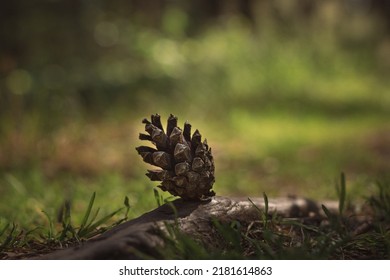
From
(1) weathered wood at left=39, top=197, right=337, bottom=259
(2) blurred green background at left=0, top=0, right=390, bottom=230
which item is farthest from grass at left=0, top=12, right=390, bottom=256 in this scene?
(1) weathered wood at left=39, top=197, right=337, bottom=259

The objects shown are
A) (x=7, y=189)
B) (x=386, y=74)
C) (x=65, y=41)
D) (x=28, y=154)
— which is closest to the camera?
(x=7, y=189)

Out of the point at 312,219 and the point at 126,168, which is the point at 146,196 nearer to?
the point at 312,219

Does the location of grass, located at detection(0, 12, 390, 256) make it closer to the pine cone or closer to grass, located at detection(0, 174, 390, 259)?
grass, located at detection(0, 174, 390, 259)

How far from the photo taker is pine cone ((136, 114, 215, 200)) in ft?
5.49

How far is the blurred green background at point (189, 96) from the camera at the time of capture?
356 cm

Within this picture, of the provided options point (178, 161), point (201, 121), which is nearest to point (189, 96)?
point (201, 121)

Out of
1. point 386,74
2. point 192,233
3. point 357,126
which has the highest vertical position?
point 386,74

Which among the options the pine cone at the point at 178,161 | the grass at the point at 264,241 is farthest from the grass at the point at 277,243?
the pine cone at the point at 178,161

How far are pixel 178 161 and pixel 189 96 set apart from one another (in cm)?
460

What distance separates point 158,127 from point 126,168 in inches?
90.3

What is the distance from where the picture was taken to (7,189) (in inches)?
125

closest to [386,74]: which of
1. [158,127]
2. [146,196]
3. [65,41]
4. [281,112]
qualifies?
[281,112]

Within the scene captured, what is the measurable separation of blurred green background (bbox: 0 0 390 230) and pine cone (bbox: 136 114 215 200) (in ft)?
2.56

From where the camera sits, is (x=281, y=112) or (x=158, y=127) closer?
(x=158, y=127)
